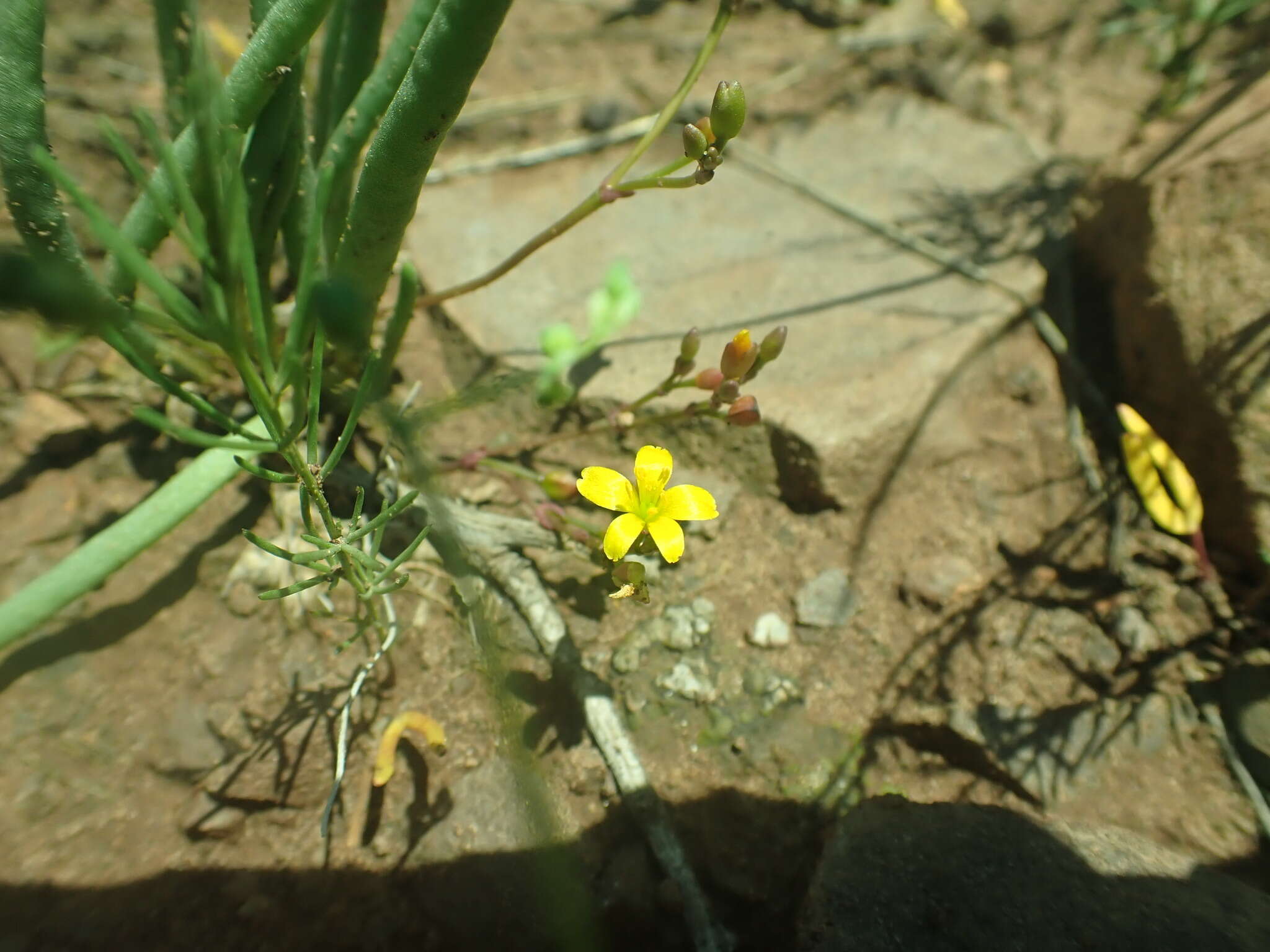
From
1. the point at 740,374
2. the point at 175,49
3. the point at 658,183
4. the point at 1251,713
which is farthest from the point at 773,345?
the point at 175,49

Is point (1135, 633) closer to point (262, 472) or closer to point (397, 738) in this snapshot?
point (397, 738)

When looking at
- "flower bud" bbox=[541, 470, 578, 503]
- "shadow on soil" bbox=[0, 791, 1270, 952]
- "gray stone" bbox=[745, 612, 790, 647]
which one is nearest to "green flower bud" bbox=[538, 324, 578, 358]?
"flower bud" bbox=[541, 470, 578, 503]

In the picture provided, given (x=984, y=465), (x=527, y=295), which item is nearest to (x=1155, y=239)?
(x=984, y=465)

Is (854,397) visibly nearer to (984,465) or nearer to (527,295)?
(984,465)

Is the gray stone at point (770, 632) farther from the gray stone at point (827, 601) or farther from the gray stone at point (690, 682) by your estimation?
the gray stone at point (690, 682)

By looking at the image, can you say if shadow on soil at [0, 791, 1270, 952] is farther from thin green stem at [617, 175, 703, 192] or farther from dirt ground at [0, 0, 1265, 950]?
thin green stem at [617, 175, 703, 192]

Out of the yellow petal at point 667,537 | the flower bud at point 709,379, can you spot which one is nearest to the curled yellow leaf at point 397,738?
the yellow petal at point 667,537
